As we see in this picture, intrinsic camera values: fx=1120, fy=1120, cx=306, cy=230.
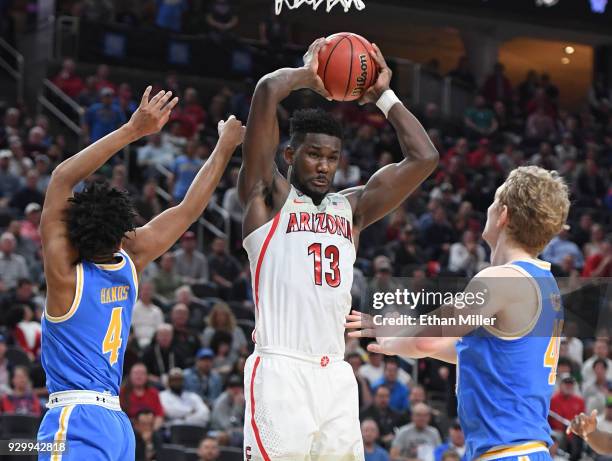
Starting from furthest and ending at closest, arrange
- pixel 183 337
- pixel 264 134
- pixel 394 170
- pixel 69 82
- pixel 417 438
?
pixel 69 82 < pixel 183 337 < pixel 417 438 < pixel 394 170 < pixel 264 134

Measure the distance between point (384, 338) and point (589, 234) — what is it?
1216cm

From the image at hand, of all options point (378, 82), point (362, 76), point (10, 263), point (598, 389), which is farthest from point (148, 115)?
point (598, 389)

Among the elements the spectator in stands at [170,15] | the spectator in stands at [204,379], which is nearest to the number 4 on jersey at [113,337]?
the spectator in stands at [204,379]

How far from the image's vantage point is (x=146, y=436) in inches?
395

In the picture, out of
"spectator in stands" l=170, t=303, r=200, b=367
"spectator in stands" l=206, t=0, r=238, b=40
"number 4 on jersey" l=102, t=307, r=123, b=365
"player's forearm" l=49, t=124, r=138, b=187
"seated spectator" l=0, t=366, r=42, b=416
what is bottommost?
"seated spectator" l=0, t=366, r=42, b=416

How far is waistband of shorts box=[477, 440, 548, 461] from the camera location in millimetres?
4332

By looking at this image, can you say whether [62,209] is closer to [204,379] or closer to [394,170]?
[394,170]

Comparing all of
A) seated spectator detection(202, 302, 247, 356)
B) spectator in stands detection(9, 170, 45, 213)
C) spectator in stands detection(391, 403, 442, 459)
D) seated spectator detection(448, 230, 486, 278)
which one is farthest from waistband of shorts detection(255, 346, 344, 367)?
seated spectator detection(448, 230, 486, 278)

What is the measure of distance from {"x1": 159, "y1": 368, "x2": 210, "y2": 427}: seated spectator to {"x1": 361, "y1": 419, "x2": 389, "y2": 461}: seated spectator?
61.4 inches

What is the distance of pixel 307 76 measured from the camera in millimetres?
5242

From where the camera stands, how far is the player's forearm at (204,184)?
5238 mm

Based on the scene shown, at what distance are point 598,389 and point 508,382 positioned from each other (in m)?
8.33

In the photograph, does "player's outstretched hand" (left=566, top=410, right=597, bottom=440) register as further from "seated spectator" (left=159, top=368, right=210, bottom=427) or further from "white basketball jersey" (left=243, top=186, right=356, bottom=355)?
"seated spectator" (left=159, top=368, right=210, bottom=427)

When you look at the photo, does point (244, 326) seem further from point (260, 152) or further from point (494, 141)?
point (494, 141)
